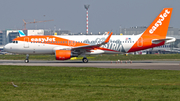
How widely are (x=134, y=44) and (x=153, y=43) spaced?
2832 millimetres

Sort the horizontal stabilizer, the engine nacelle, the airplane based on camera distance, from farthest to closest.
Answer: the airplane < the horizontal stabilizer < the engine nacelle

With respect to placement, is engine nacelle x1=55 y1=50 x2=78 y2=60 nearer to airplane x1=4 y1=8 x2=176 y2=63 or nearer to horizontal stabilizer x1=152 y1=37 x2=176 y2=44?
airplane x1=4 y1=8 x2=176 y2=63

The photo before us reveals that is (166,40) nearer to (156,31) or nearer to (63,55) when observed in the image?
(156,31)

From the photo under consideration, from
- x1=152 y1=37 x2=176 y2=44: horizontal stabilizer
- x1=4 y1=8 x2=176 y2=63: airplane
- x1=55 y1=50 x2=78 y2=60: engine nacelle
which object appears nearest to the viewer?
x1=55 y1=50 x2=78 y2=60: engine nacelle

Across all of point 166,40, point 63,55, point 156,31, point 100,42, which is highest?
point 156,31

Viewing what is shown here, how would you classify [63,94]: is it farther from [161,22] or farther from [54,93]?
[161,22]

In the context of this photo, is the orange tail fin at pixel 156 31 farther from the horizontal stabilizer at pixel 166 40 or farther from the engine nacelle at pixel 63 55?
the engine nacelle at pixel 63 55

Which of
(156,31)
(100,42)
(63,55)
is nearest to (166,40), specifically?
(156,31)

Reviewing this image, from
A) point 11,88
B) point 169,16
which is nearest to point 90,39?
point 169,16

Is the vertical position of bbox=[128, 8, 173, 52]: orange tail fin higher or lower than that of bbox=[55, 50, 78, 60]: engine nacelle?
higher

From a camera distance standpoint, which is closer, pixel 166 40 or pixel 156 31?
pixel 166 40

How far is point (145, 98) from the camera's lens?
1338 centimetres

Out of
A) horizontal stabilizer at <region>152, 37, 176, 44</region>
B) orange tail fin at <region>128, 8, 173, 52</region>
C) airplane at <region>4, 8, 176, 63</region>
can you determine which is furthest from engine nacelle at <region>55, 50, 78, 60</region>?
horizontal stabilizer at <region>152, 37, 176, 44</region>

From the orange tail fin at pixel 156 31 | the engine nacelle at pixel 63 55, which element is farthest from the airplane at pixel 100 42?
the engine nacelle at pixel 63 55
